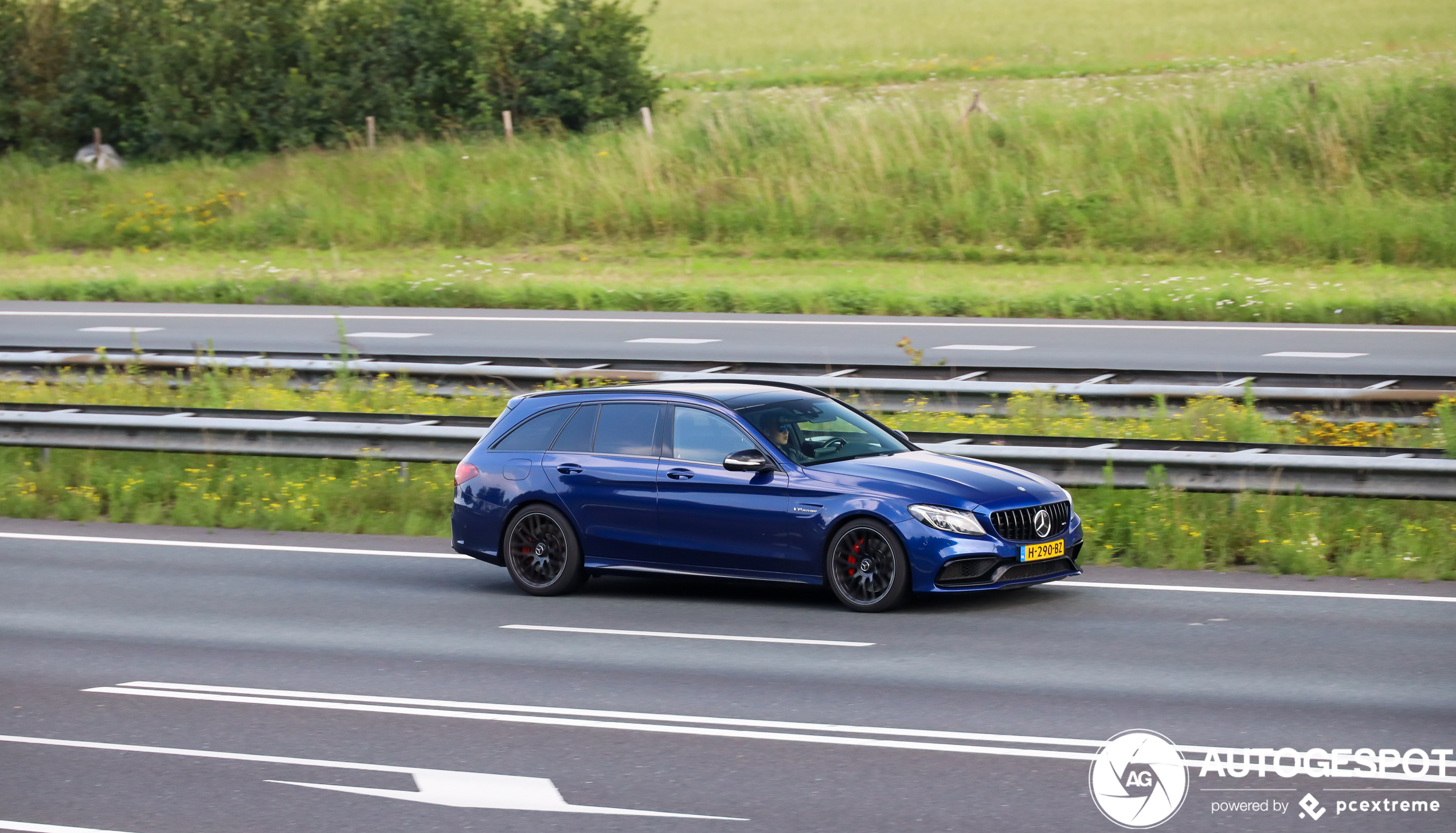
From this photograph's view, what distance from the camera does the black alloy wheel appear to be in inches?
448

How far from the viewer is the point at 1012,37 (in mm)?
57469

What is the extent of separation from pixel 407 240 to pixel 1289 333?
17139 millimetres

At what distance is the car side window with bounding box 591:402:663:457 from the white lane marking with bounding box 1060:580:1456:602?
2906 mm

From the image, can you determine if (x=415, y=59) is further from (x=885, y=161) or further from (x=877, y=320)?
(x=877, y=320)

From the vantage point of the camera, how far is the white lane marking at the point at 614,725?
24.5ft

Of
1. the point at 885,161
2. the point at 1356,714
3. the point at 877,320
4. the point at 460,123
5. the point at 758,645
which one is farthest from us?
the point at 460,123

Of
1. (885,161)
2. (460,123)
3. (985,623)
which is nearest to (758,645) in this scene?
(985,623)

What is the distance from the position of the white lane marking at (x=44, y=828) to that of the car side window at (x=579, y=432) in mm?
5254

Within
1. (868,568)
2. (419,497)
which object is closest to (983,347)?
(419,497)

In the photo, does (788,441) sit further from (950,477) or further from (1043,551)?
(1043,551)

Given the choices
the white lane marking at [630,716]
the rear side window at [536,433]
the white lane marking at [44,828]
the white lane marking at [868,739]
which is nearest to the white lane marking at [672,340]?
the rear side window at [536,433]

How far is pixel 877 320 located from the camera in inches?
903

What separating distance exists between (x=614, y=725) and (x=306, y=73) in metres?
34.6

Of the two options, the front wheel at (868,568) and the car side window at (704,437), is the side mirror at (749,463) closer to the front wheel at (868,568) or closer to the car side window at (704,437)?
the car side window at (704,437)
